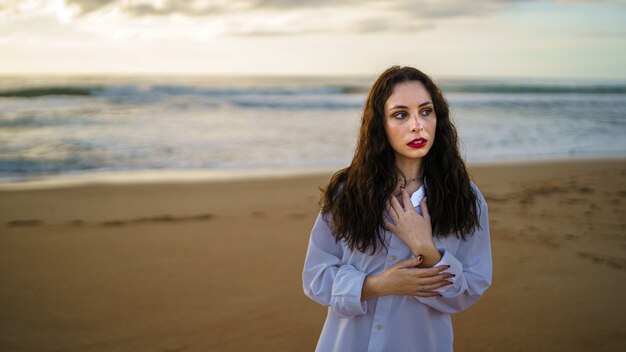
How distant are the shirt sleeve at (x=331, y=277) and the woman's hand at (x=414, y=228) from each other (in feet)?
0.65

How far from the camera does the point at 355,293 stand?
6.15 ft

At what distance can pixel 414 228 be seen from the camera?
187 cm

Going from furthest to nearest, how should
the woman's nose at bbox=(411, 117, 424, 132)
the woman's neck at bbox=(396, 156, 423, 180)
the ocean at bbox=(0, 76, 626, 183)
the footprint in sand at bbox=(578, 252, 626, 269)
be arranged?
the ocean at bbox=(0, 76, 626, 183)
the footprint in sand at bbox=(578, 252, 626, 269)
the woman's neck at bbox=(396, 156, 423, 180)
the woman's nose at bbox=(411, 117, 424, 132)

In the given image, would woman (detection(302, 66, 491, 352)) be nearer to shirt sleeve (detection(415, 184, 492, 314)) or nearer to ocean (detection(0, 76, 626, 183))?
shirt sleeve (detection(415, 184, 492, 314))

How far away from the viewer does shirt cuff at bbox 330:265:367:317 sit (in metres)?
1.88

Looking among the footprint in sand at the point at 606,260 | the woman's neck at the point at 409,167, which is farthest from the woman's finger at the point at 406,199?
the footprint in sand at the point at 606,260

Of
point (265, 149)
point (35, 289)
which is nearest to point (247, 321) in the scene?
point (35, 289)

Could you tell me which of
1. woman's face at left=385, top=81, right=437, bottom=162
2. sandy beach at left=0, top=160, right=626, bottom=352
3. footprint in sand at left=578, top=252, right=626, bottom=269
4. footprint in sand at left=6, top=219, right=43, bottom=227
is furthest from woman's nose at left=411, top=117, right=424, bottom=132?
footprint in sand at left=6, top=219, right=43, bottom=227

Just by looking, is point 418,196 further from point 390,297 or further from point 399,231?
point 390,297

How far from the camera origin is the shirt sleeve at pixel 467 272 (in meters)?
1.87

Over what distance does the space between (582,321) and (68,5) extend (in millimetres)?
19745

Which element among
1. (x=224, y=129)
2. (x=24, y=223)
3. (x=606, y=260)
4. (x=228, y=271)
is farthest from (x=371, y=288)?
(x=224, y=129)

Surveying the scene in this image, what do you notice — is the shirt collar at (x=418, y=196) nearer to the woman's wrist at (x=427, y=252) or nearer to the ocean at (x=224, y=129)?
the woman's wrist at (x=427, y=252)

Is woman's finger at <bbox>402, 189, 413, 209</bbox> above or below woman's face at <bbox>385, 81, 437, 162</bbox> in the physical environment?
below
